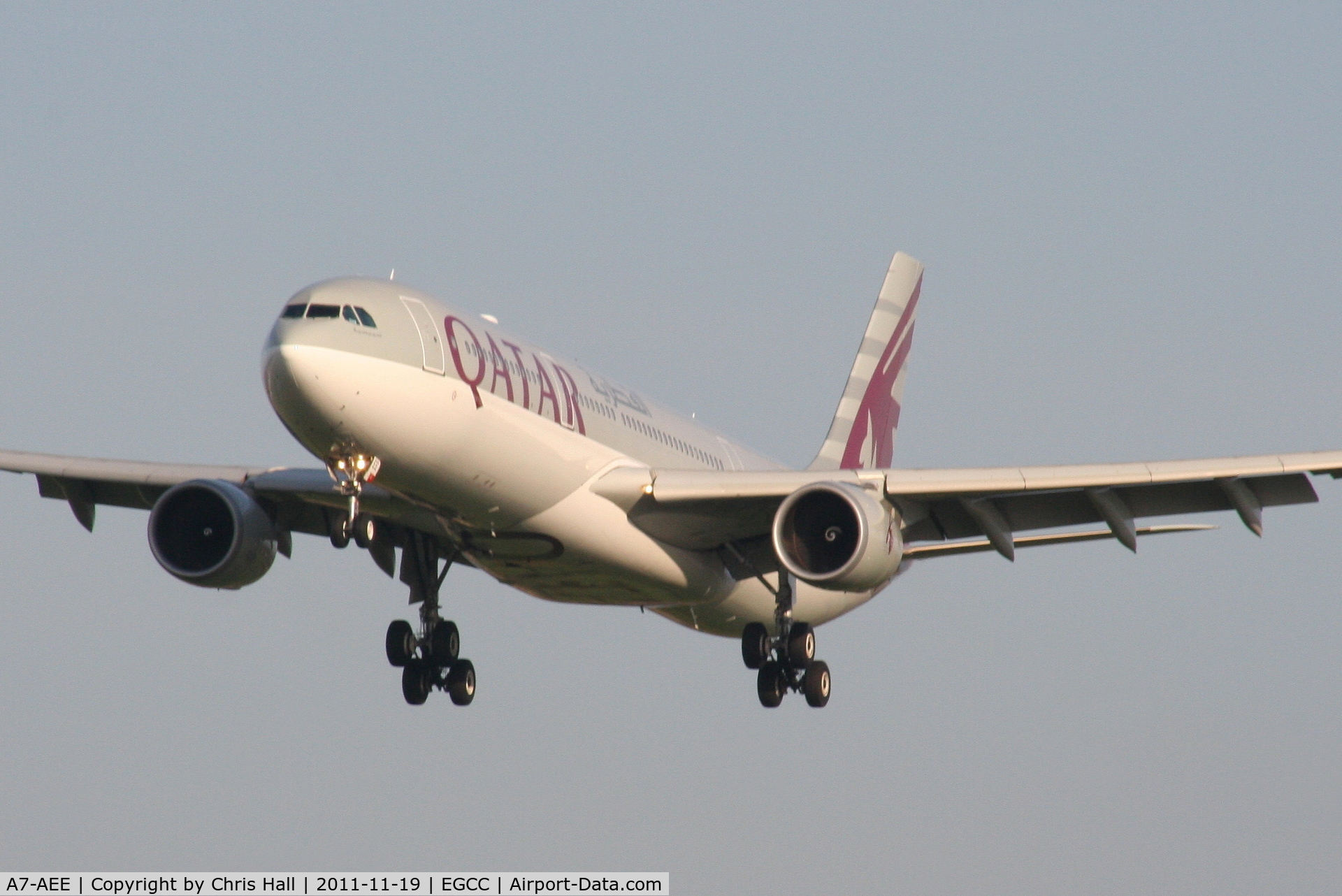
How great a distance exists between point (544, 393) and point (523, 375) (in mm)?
430

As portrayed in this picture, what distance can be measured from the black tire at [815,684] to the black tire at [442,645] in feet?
18.0

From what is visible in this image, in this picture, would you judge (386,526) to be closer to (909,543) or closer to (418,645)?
(418,645)

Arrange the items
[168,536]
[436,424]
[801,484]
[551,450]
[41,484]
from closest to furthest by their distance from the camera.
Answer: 1. [436,424]
2. [551,450]
3. [801,484]
4. [168,536]
5. [41,484]

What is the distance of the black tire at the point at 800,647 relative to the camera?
2934 centimetres

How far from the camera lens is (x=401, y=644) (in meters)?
29.3

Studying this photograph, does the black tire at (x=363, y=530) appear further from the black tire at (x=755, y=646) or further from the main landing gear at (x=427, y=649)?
the black tire at (x=755, y=646)

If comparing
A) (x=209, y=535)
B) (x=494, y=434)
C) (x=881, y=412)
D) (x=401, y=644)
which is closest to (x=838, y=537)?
A: (x=494, y=434)

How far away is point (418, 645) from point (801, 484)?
7.00 metres

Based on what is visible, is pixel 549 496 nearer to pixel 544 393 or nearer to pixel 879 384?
pixel 544 393

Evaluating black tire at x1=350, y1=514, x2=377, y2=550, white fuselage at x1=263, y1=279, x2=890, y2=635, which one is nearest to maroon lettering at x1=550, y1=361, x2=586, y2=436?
white fuselage at x1=263, y1=279, x2=890, y2=635

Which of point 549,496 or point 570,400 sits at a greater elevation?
point 570,400

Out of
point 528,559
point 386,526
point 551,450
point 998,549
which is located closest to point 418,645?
point 386,526

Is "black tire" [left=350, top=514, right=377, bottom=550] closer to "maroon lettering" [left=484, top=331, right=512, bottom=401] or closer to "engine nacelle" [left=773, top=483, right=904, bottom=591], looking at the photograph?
"maroon lettering" [left=484, top=331, right=512, bottom=401]

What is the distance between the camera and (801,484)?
26.3 m
